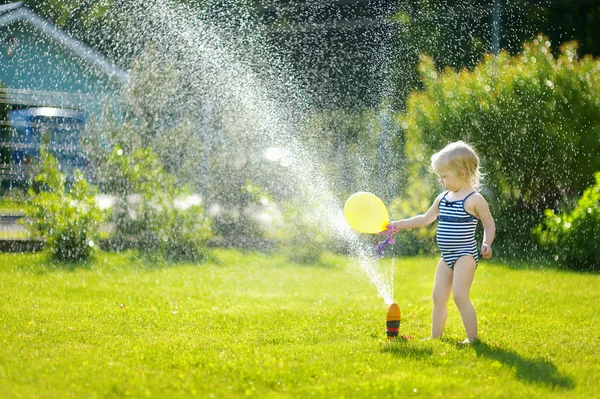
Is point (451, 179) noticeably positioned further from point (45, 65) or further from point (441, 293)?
point (45, 65)

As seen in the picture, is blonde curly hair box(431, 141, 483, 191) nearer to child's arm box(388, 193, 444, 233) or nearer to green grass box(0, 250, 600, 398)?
child's arm box(388, 193, 444, 233)

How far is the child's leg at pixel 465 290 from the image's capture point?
15.7ft

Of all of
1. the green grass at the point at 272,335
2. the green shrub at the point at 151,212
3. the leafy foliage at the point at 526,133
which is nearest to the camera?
the green grass at the point at 272,335

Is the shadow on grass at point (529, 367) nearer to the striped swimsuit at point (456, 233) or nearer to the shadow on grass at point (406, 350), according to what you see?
the shadow on grass at point (406, 350)

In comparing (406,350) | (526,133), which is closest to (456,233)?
(406,350)

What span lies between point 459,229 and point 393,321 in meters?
0.69

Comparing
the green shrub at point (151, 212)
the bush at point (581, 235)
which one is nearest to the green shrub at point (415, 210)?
the bush at point (581, 235)

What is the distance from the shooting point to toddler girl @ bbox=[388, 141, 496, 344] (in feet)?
15.8

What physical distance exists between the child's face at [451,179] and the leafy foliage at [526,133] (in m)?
5.70

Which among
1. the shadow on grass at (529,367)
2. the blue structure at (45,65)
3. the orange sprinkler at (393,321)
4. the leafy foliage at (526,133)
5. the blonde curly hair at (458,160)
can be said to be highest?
the blue structure at (45,65)

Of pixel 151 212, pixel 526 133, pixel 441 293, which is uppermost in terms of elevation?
pixel 526 133

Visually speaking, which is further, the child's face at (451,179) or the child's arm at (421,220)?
the child's arm at (421,220)

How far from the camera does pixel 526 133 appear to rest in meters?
10.6

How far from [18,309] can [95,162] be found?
448 centimetres
